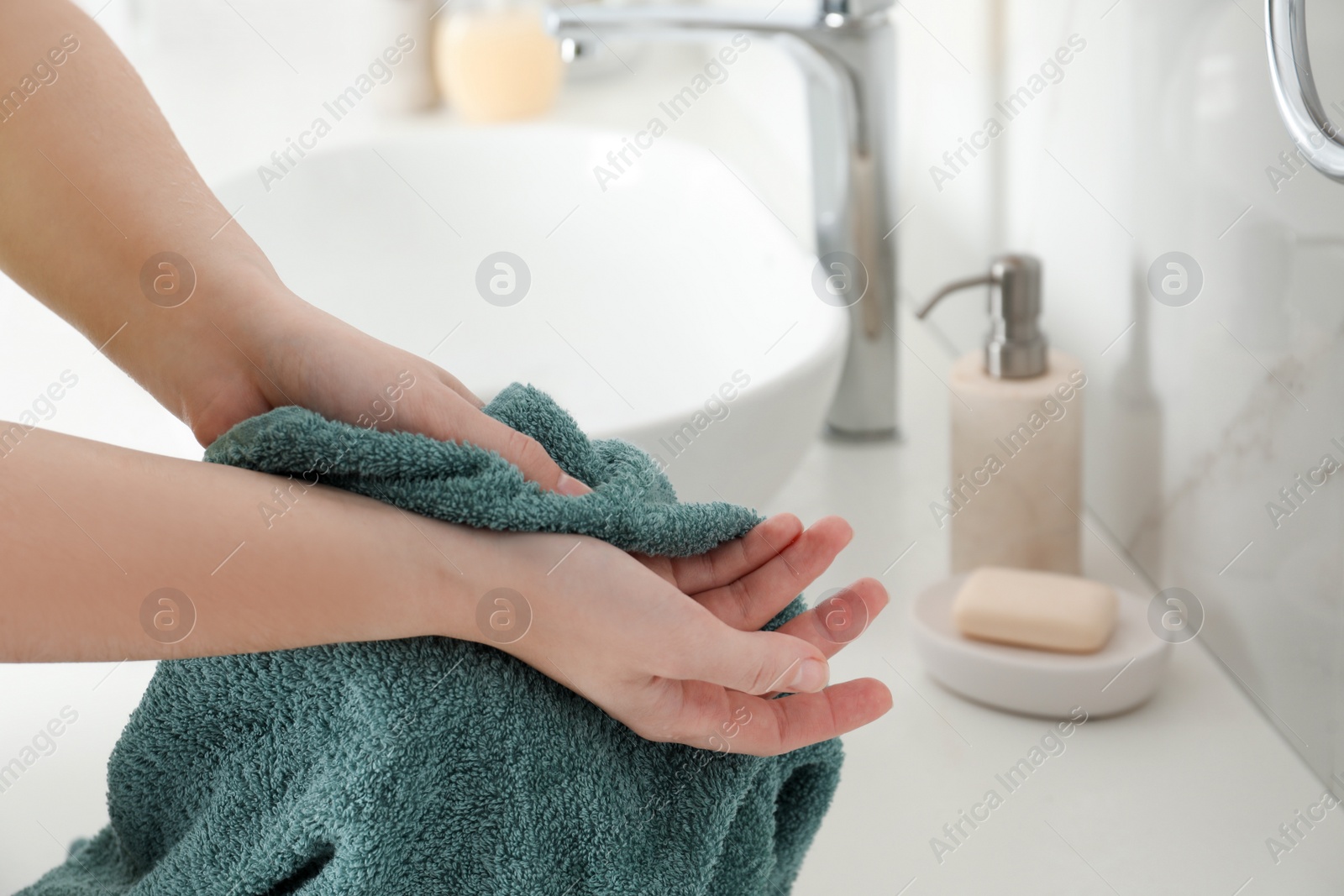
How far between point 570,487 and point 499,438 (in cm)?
3

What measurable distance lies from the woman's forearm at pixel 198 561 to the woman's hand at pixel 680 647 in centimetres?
2

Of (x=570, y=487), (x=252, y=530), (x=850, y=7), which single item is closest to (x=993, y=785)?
(x=570, y=487)

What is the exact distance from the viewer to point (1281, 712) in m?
0.60

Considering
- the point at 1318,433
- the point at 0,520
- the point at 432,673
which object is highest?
the point at 0,520

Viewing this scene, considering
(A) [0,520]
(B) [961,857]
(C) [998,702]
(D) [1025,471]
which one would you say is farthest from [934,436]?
(A) [0,520]

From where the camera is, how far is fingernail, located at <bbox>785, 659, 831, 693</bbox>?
42 centimetres

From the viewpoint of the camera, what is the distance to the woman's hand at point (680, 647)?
40cm

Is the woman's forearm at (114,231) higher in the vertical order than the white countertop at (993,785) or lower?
higher

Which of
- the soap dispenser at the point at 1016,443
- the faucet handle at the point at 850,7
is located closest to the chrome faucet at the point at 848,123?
the faucet handle at the point at 850,7

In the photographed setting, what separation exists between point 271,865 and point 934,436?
651mm

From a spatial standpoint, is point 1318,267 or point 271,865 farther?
point 1318,267

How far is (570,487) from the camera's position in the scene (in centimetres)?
44

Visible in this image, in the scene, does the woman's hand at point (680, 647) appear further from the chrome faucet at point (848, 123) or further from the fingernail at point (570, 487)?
the chrome faucet at point (848, 123)

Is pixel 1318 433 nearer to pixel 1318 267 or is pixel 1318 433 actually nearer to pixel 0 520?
pixel 1318 267
